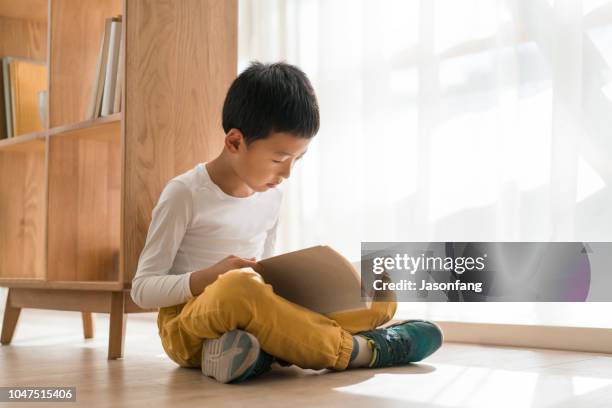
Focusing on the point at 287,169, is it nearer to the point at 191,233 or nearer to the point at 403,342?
the point at 191,233

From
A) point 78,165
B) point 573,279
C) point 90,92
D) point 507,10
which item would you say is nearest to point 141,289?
point 78,165

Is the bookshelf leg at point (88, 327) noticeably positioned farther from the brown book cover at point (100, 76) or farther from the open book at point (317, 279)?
the open book at point (317, 279)

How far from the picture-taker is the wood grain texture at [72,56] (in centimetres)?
169

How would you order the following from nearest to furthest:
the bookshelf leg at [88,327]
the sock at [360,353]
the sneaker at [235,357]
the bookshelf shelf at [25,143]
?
the sneaker at [235,357] → the sock at [360,353] → the bookshelf shelf at [25,143] → the bookshelf leg at [88,327]

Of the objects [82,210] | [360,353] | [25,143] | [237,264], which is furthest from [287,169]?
[25,143]

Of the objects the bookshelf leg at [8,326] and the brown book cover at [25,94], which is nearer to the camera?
the bookshelf leg at [8,326]

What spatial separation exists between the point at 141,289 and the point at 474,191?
31.0 inches

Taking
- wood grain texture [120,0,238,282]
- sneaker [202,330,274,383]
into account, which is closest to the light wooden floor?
sneaker [202,330,274,383]

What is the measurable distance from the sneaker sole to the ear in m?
0.37

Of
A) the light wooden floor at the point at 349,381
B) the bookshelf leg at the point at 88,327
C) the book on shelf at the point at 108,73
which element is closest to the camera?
the light wooden floor at the point at 349,381

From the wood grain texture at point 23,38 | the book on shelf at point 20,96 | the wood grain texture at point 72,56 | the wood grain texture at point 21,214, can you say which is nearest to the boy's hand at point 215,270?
the wood grain texture at point 72,56

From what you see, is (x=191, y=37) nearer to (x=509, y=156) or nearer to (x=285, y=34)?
(x=285, y=34)

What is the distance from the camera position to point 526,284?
62.3 inches

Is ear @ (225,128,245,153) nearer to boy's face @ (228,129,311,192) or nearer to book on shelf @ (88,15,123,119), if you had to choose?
boy's face @ (228,129,311,192)
